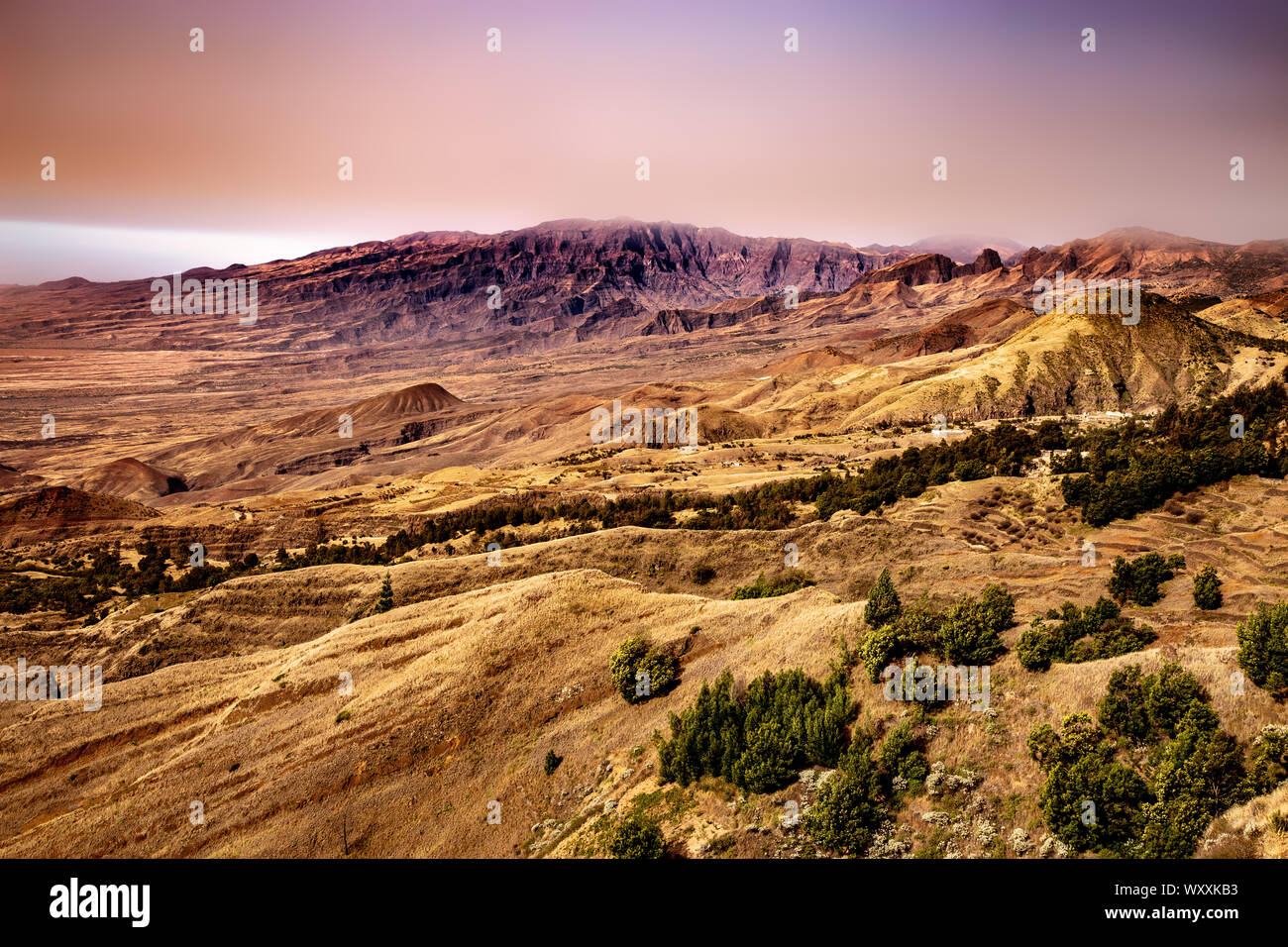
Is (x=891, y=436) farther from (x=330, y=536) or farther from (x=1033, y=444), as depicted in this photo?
(x=330, y=536)

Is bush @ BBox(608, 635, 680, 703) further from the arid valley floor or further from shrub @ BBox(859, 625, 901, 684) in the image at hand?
shrub @ BBox(859, 625, 901, 684)

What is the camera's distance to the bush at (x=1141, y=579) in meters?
26.8

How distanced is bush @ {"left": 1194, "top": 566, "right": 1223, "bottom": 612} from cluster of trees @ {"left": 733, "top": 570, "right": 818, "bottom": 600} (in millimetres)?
15794

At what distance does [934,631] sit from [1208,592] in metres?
11.5

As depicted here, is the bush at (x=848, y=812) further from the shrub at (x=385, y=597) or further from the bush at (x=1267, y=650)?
the shrub at (x=385, y=597)

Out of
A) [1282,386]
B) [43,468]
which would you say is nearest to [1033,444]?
[1282,386]

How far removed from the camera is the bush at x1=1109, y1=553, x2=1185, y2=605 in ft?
87.9

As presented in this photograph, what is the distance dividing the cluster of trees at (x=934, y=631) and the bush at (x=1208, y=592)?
7.73m

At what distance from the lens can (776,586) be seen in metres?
35.9

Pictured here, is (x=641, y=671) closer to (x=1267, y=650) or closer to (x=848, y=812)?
(x=848, y=812)

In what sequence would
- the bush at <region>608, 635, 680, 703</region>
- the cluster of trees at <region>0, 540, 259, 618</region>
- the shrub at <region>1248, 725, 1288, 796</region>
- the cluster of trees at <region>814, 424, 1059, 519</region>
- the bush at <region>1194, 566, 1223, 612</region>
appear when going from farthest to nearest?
the cluster of trees at <region>814, 424, 1059, 519</region> → the cluster of trees at <region>0, 540, 259, 618</region> → the bush at <region>608, 635, 680, 703</region> → the bush at <region>1194, 566, 1223, 612</region> → the shrub at <region>1248, 725, 1288, 796</region>

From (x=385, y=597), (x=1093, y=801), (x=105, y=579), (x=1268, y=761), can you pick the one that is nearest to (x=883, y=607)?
(x=1093, y=801)

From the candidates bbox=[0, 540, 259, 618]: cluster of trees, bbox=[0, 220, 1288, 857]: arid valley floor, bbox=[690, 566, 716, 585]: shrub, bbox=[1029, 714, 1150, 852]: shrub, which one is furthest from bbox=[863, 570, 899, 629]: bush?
bbox=[0, 540, 259, 618]: cluster of trees
